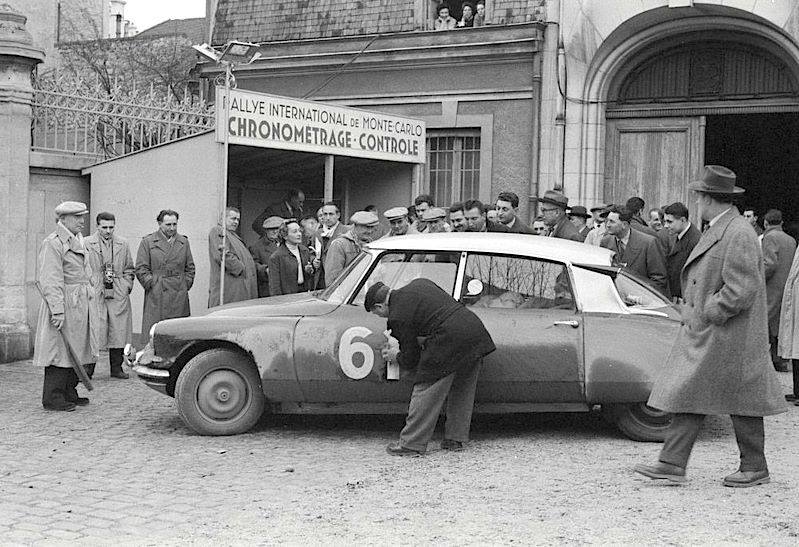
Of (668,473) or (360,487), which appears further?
(360,487)

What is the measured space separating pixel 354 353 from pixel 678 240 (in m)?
4.22

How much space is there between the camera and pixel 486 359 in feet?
27.2

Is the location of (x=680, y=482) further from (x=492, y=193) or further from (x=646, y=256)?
(x=492, y=193)

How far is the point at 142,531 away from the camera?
19.2 feet

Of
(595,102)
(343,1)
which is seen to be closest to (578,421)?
(595,102)

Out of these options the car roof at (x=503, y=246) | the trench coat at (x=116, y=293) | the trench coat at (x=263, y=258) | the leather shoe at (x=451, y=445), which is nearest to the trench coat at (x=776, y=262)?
the car roof at (x=503, y=246)

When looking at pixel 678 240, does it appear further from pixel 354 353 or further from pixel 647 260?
pixel 354 353

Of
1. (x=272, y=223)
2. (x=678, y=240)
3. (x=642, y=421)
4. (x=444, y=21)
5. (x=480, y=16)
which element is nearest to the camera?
(x=642, y=421)

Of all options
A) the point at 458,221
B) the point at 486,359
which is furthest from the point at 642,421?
the point at 458,221

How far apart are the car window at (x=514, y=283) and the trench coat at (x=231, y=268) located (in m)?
4.34

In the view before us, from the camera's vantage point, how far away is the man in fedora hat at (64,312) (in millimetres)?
9625

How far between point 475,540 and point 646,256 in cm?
558

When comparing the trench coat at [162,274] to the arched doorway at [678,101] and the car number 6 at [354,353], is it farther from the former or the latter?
the arched doorway at [678,101]

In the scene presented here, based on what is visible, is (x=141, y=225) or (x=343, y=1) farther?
(x=343, y=1)
